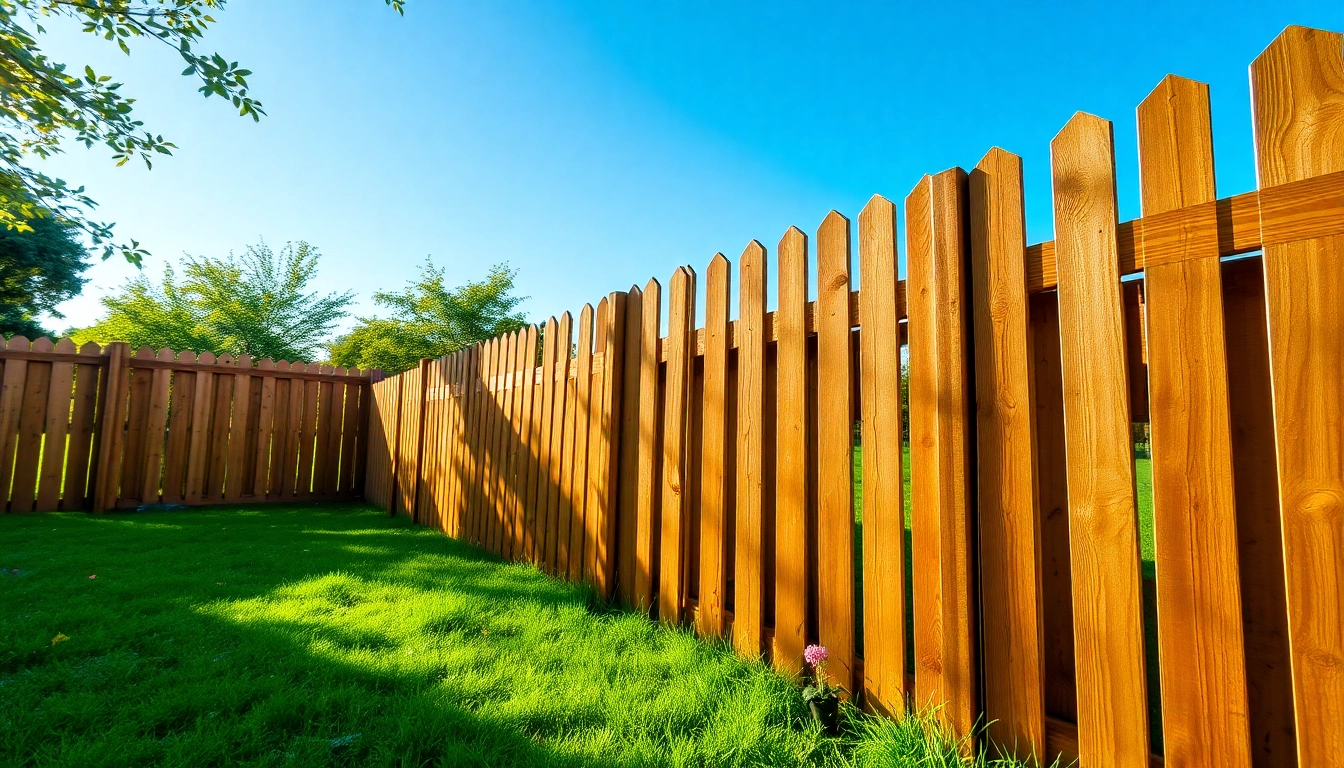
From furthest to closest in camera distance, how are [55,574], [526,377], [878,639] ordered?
1. [526,377]
2. [55,574]
3. [878,639]

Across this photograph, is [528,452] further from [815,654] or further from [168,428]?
[168,428]

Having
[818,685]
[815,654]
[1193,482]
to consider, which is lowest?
[818,685]

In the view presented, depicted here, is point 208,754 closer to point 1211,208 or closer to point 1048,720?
point 1048,720

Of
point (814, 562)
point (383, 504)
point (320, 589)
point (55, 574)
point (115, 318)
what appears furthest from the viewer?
point (115, 318)

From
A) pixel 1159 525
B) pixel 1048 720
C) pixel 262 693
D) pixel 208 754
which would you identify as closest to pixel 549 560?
pixel 262 693

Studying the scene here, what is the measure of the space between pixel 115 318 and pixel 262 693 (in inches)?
964

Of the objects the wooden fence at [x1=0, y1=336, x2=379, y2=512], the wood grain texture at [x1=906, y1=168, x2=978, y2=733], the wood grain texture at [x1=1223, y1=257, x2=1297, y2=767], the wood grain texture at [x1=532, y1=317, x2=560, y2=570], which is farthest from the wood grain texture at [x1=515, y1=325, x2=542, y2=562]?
the wooden fence at [x1=0, y1=336, x2=379, y2=512]

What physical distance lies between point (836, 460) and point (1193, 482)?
0.96 metres

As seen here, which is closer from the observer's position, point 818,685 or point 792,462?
point 818,685

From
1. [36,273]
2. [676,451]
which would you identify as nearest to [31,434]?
[676,451]

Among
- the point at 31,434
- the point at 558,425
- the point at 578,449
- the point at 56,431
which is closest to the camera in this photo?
the point at 578,449

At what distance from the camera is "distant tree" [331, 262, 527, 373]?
72.2 ft

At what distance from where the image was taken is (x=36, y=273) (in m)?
15.7

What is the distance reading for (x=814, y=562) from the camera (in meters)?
2.41
